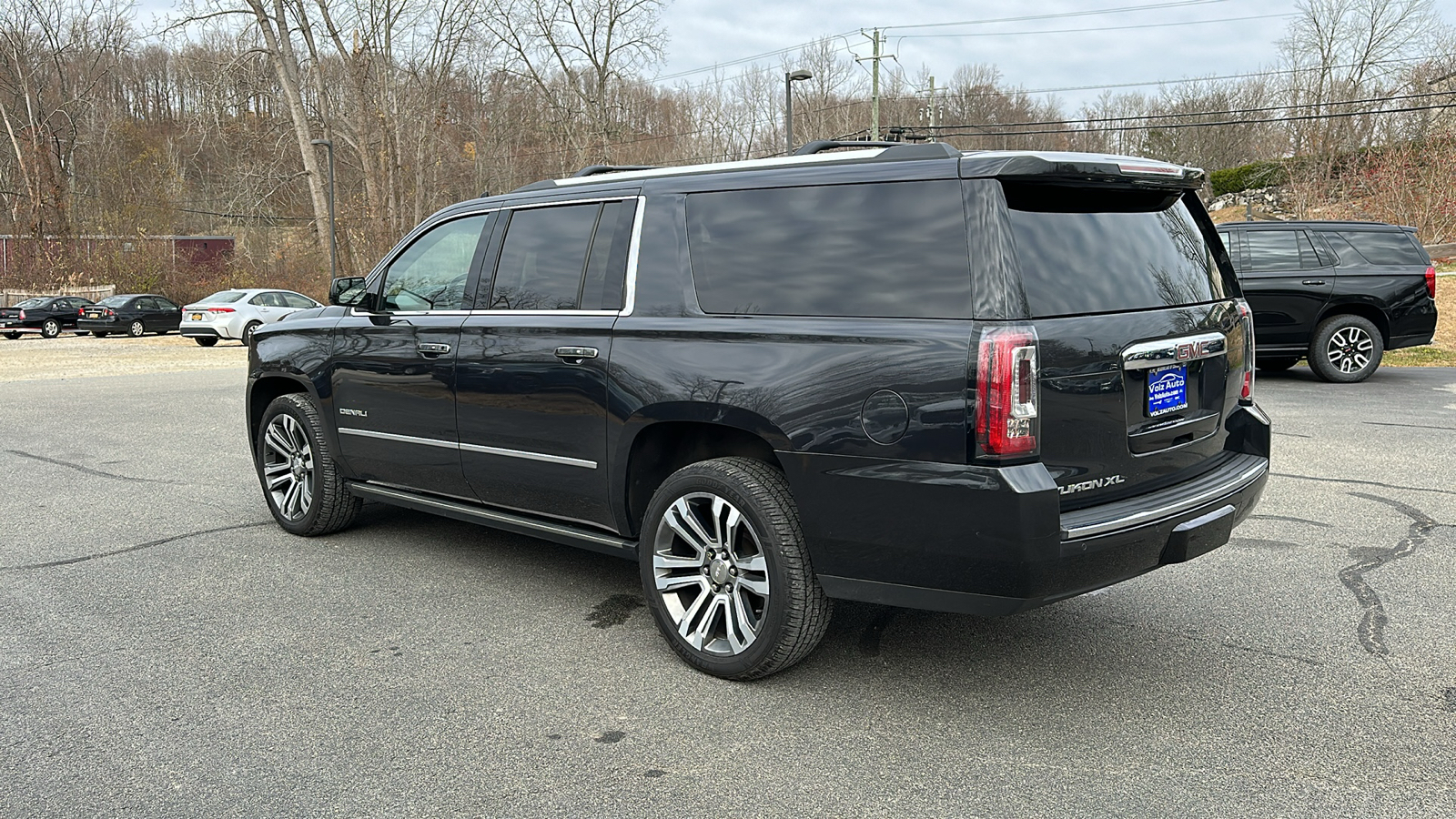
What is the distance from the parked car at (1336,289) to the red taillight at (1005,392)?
1110 cm

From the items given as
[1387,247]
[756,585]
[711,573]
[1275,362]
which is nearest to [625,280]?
[711,573]

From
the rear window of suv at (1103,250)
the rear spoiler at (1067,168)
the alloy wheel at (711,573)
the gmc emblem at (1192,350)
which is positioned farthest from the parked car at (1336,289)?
the alloy wheel at (711,573)

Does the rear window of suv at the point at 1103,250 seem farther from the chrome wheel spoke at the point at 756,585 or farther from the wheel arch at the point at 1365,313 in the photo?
the wheel arch at the point at 1365,313

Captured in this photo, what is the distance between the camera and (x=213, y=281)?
43.5 meters

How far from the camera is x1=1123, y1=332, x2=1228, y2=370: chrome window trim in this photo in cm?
363

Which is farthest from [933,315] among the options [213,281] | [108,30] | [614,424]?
[108,30]

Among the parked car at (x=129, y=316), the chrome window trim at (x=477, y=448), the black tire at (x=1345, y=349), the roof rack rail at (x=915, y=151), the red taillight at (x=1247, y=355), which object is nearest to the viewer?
the roof rack rail at (x=915, y=151)

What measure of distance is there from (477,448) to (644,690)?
1.57 m

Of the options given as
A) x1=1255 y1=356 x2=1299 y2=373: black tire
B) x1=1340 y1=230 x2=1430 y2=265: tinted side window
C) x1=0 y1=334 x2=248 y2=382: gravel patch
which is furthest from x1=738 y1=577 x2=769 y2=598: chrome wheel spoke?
x1=0 y1=334 x2=248 y2=382: gravel patch

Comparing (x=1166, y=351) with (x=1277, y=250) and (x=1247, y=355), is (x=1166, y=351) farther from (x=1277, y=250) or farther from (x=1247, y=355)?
(x=1277, y=250)

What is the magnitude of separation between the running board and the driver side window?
951mm

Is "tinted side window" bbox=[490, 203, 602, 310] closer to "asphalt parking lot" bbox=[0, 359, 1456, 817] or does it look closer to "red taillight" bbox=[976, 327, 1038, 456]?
"asphalt parking lot" bbox=[0, 359, 1456, 817]

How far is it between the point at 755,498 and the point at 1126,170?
1.72 m

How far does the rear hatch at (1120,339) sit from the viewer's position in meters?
3.47
